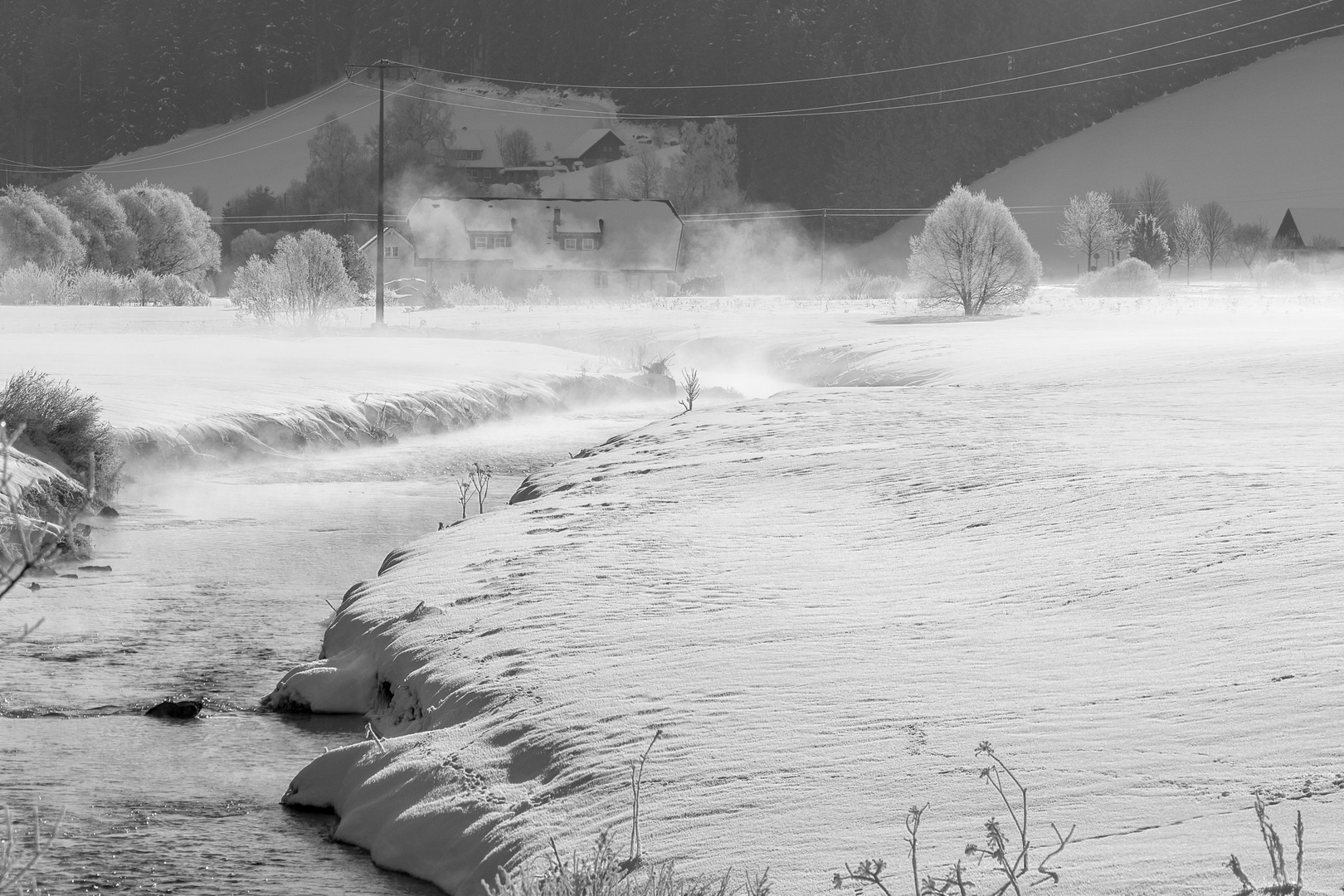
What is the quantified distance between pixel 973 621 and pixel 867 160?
127 m

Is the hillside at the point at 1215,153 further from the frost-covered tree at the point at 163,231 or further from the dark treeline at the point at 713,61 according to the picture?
the frost-covered tree at the point at 163,231

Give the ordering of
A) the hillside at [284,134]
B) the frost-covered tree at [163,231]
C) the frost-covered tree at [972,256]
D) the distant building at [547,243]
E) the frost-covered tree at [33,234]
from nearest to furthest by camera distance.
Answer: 1. the frost-covered tree at [972,256]
2. the frost-covered tree at [33,234]
3. the frost-covered tree at [163,231]
4. the distant building at [547,243]
5. the hillside at [284,134]

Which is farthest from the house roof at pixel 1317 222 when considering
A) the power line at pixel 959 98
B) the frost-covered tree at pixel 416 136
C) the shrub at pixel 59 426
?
the shrub at pixel 59 426

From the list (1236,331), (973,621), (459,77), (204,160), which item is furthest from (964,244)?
(459,77)

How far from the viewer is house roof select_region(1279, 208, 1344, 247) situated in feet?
294

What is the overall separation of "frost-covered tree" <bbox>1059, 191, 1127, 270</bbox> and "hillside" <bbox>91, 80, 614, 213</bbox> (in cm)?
7189

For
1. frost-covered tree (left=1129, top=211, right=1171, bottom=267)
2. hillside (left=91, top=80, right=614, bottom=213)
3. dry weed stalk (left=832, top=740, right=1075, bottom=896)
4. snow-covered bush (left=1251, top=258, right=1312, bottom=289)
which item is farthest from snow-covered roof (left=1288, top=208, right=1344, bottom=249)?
dry weed stalk (left=832, top=740, right=1075, bottom=896)

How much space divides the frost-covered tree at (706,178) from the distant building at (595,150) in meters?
17.6

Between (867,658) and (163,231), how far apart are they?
69.6 meters

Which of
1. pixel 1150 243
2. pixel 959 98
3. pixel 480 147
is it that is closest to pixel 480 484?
pixel 1150 243

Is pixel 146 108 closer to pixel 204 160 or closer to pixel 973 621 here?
pixel 204 160

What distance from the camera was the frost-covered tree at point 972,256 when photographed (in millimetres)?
43531

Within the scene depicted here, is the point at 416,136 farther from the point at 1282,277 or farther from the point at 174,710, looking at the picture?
the point at 174,710

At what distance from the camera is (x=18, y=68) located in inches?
6742
